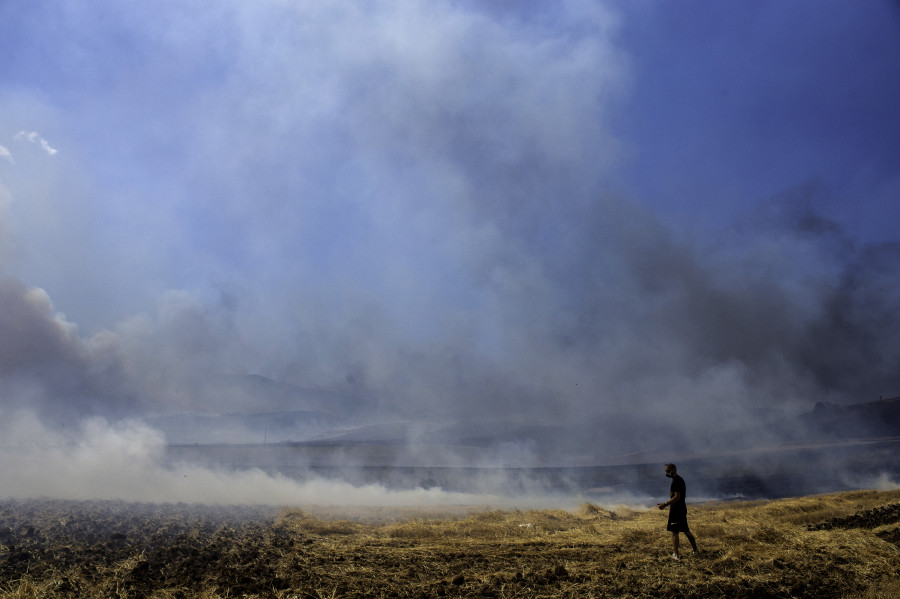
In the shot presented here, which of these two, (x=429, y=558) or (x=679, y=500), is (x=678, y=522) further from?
(x=429, y=558)

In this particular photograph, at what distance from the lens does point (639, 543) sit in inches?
726

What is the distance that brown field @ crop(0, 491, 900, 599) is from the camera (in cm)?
1226

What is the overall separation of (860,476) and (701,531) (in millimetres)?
76913

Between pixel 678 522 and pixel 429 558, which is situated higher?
pixel 678 522

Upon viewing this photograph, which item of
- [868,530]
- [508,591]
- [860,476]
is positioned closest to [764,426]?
[860,476]

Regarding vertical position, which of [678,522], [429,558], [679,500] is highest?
[679,500]

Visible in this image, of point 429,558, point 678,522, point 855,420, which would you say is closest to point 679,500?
point 678,522

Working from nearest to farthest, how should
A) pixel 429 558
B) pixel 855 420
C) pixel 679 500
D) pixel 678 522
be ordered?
pixel 678 522, pixel 429 558, pixel 679 500, pixel 855 420

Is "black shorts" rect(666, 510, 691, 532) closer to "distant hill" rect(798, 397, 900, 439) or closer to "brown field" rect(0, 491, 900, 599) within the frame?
"brown field" rect(0, 491, 900, 599)

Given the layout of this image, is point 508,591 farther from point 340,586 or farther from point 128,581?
point 128,581

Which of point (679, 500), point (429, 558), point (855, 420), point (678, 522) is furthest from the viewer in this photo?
point (855, 420)

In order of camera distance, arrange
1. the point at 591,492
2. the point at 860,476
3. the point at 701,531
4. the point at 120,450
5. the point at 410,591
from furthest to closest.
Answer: the point at 860,476
the point at 591,492
the point at 120,450
the point at 701,531
the point at 410,591

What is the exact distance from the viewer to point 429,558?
15883mm

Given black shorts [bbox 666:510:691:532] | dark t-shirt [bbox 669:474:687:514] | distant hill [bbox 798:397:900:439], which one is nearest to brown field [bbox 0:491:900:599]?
black shorts [bbox 666:510:691:532]
